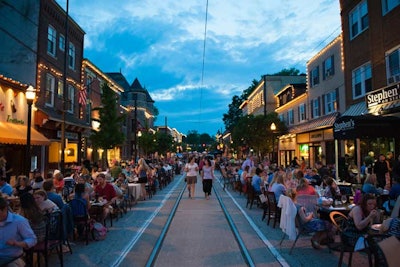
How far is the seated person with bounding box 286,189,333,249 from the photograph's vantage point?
22.8ft

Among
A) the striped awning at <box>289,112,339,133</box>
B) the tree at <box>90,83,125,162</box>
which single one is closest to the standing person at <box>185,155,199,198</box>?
the striped awning at <box>289,112,339,133</box>

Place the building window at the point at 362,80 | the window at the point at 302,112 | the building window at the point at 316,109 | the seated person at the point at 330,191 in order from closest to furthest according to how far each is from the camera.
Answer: the seated person at the point at 330,191 → the building window at the point at 362,80 → the building window at the point at 316,109 → the window at the point at 302,112

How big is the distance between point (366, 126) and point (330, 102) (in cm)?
1116

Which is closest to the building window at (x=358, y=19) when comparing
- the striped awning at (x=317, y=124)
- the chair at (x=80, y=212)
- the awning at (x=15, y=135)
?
the striped awning at (x=317, y=124)

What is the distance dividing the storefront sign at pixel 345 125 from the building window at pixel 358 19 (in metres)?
6.54

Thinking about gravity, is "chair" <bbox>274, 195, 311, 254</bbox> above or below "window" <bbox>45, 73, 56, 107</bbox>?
below

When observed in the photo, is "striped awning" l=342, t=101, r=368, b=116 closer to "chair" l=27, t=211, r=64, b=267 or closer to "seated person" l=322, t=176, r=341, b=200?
"seated person" l=322, t=176, r=341, b=200

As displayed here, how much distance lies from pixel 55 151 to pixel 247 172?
1430 centimetres

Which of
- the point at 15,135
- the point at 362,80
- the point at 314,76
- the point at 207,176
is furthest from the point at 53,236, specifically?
the point at 314,76

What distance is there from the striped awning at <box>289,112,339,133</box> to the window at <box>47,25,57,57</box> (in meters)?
18.6

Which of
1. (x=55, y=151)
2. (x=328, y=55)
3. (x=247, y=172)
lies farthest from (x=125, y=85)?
(x=247, y=172)

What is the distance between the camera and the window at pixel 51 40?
73.6 ft

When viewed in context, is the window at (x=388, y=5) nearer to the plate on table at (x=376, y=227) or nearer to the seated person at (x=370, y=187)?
the seated person at (x=370, y=187)

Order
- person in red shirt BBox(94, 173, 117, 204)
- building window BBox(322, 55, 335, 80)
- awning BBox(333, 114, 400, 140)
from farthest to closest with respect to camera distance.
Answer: building window BBox(322, 55, 335, 80) → awning BBox(333, 114, 400, 140) → person in red shirt BBox(94, 173, 117, 204)
